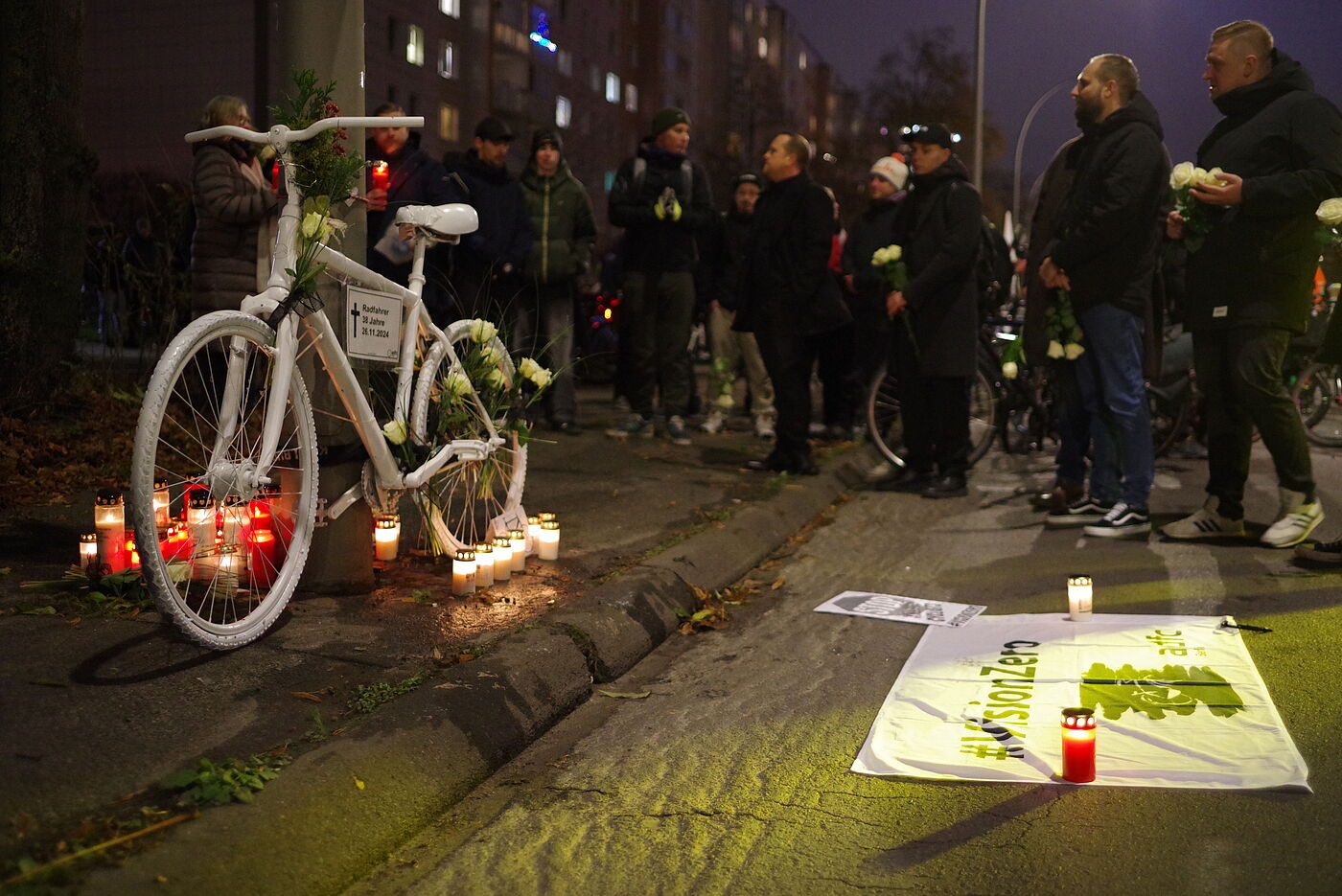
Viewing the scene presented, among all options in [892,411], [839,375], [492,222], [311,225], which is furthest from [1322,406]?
[311,225]

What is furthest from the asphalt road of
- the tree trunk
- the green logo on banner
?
the tree trunk

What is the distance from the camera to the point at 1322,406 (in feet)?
35.6

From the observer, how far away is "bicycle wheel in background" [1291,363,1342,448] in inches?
421

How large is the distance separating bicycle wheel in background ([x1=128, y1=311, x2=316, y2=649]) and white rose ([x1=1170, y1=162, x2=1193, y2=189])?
4237 mm

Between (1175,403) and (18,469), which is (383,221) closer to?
(18,469)

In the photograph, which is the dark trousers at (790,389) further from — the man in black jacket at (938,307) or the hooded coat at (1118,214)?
the hooded coat at (1118,214)

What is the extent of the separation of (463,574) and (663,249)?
5369 mm

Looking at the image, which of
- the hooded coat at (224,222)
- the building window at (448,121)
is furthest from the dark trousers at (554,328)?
the building window at (448,121)

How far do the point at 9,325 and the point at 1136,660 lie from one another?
6.06m

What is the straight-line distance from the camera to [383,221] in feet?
27.0

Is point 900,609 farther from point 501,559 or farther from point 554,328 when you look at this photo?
point 554,328

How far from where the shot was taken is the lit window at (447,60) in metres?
46.5

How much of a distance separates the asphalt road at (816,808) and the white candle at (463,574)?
0.73m

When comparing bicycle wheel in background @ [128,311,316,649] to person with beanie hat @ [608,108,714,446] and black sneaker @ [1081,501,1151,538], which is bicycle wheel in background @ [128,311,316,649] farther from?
person with beanie hat @ [608,108,714,446]
